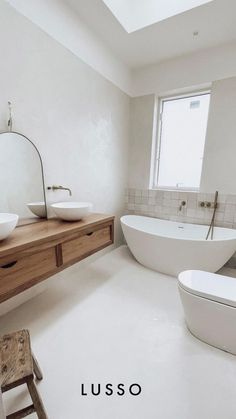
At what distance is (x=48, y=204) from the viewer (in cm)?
194

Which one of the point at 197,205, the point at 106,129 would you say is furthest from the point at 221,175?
the point at 106,129

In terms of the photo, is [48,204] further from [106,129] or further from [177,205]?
[177,205]

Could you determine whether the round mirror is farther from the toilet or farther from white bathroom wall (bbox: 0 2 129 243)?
the toilet

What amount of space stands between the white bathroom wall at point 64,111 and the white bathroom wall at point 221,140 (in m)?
1.21

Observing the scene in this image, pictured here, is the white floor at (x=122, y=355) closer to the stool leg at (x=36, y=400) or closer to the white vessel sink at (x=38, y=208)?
the stool leg at (x=36, y=400)

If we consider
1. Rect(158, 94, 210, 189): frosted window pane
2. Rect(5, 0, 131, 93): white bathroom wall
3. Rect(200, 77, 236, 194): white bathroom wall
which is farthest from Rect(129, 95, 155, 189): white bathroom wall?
Rect(200, 77, 236, 194): white bathroom wall

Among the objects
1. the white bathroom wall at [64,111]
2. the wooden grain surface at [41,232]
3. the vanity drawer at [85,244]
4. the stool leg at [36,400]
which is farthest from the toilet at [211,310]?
the white bathroom wall at [64,111]

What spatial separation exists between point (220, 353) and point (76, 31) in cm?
308

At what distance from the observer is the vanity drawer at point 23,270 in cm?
111

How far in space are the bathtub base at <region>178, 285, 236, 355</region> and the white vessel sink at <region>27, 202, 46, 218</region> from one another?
55.3 inches

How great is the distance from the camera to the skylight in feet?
5.92

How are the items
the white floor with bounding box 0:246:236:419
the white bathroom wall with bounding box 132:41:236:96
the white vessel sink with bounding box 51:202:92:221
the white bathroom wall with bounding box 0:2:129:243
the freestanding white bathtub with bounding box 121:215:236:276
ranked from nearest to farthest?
the white floor with bounding box 0:246:236:419 → the white bathroom wall with bounding box 0:2:129:243 → the white vessel sink with bounding box 51:202:92:221 → the freestanding white bathtub with bounding box 121:215:236:276 → the white bathroom wall with bounding box 132:41:236:96

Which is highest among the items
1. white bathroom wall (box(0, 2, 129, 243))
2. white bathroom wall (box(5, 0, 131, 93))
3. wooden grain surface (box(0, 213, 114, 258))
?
white bathroom wall (box(5, 0, 131, 93))

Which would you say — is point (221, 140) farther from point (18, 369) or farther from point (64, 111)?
point (18, 369)
